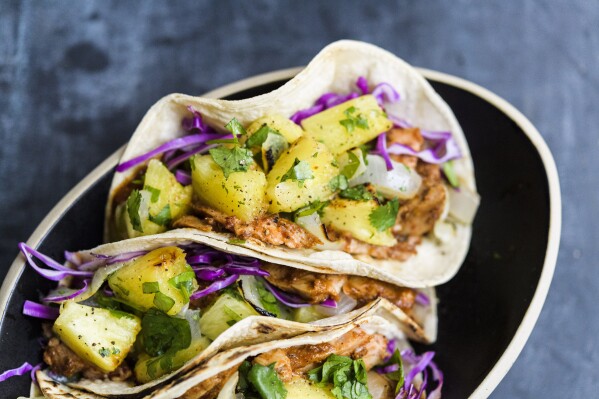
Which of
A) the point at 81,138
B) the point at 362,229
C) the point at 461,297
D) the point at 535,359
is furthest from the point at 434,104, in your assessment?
the point at 81,138

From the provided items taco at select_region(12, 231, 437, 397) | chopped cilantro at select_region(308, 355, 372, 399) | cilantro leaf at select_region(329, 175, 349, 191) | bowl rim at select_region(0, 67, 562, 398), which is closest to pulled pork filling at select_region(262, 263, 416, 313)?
taco at select_region(12, 231, 437, 397)

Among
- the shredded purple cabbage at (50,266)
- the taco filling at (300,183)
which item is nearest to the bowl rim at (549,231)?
the shredded purple cabbage at (50,266)

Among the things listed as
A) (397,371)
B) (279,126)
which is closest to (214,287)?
(279,126)

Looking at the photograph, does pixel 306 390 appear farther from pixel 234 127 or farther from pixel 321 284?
pixel 234 127

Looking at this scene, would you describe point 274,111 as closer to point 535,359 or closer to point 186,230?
point 186,230

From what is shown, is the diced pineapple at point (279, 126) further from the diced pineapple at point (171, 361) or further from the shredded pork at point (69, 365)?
the shredded pork at point (69, 365)

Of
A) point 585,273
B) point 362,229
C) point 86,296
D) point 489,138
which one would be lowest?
point 585,273
